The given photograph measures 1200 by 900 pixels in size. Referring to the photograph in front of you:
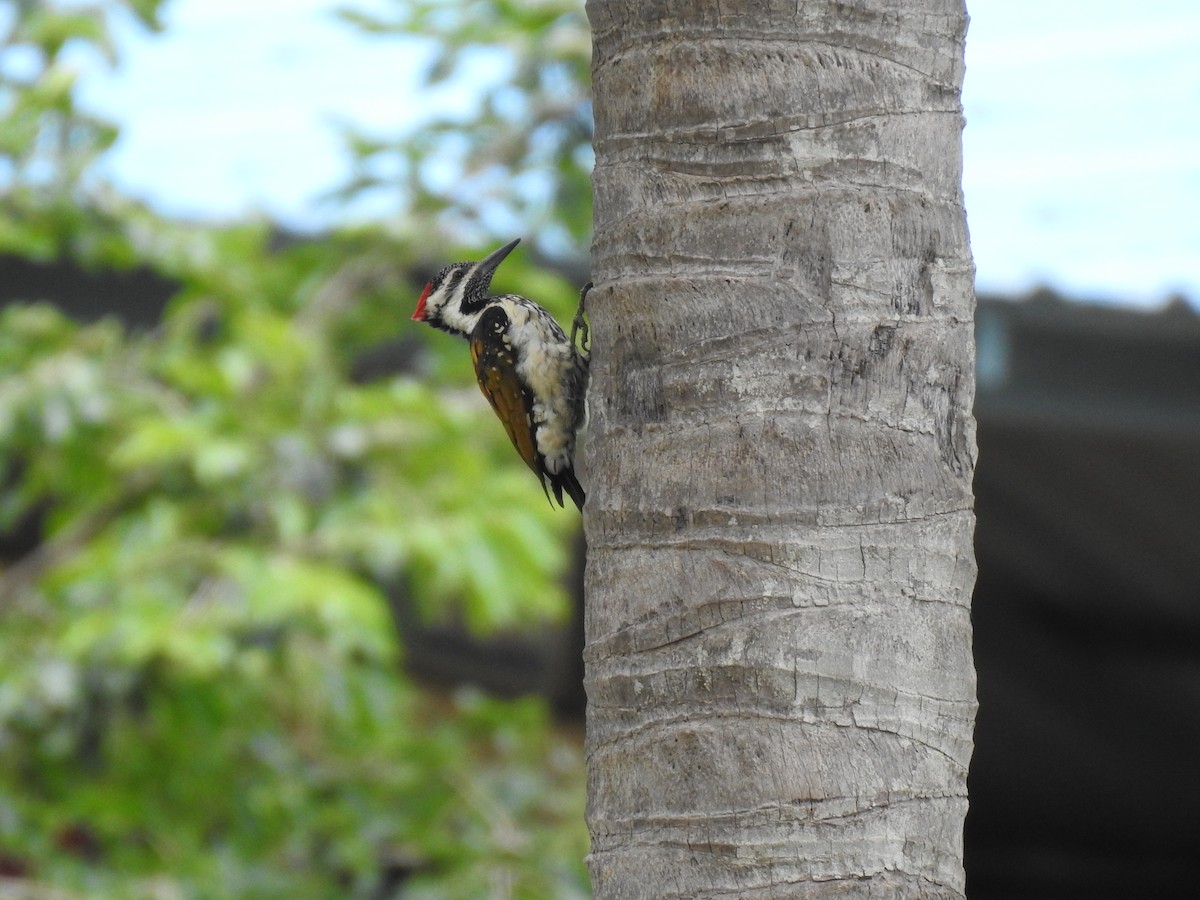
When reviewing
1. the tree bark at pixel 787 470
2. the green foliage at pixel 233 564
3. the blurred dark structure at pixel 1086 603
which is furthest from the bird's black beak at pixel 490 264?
the tree bark at pixel 787 470

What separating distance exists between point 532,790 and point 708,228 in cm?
377

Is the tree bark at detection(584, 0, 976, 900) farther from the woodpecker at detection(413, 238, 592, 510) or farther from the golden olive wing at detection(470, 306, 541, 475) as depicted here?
the golden olive wing at detection(470, 306, 541, 475)

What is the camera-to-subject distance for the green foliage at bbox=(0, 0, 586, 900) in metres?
4.38

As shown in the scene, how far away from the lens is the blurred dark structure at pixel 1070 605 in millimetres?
5711

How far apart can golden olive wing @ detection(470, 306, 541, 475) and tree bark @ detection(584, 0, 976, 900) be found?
2301mm

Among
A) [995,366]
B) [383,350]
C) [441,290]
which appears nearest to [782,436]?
[441,290]

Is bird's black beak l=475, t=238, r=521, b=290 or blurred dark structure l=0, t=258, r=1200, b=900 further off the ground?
bird's black beak l=475, t=238, r=521, b=290

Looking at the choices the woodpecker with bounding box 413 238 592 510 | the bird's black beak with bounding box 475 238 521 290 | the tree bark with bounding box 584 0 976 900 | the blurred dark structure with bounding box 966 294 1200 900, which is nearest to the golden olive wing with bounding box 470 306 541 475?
the woodpecker with bounding box 413 238 592 510

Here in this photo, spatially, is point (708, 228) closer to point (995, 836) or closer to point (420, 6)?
point (420, 6)

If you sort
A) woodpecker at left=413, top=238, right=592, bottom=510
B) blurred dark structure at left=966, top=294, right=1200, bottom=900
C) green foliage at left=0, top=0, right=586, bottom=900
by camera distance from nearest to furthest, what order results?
woodpecker at left=413, top=238, right=592, bottom=510 → green foliage at left=0, top=0, right=586, bottom=900 → blurred dark structure at left=966, top=294, right=1200, bottom=900

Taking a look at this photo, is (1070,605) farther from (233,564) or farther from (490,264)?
(233,564)

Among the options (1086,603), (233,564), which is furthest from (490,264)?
(1086,603)

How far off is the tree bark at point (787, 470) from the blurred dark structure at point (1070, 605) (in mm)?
3775

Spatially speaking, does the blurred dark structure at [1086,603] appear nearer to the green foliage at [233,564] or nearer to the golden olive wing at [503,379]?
the golden olive wing at [503,379]
